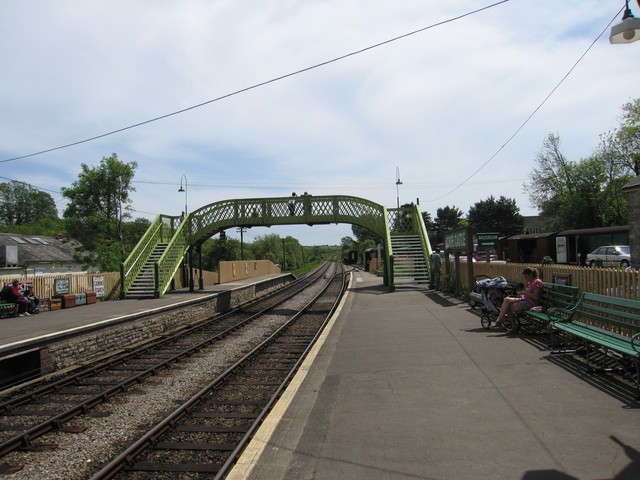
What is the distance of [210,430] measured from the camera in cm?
590

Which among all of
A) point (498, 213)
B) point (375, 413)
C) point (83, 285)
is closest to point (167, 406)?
point (375, 413)

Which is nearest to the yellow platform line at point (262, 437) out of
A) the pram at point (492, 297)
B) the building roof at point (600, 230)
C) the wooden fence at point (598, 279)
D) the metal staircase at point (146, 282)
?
the pram at point (492, 297)

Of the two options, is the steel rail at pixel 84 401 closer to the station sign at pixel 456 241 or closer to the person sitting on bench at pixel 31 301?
the person sitting on bench at pixel 31 301

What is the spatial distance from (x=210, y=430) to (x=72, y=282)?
50.3 feet

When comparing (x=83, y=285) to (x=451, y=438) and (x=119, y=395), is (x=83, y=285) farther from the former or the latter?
(x=451, y=438)

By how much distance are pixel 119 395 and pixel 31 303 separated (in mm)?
9751

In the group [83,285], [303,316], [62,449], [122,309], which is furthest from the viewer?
[83,285]

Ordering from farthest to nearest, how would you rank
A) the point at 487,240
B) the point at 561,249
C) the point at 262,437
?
the point at 561,249, the point at 487,240, the point at 262,437

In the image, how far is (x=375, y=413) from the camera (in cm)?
492

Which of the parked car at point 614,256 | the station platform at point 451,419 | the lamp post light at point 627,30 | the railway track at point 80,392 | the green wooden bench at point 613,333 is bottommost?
the railway track at point 80,392

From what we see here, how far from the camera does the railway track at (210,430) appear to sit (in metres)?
4.84

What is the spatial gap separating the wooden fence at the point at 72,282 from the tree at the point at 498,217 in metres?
62.1

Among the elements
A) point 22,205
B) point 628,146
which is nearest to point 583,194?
point 628,146

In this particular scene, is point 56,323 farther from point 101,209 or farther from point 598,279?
point 101,209
